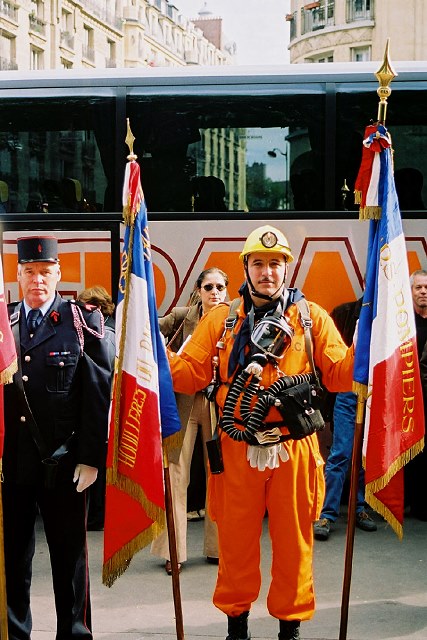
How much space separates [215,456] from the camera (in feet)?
14.8

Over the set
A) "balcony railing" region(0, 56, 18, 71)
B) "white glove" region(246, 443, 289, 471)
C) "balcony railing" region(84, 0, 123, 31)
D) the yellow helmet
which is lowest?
"white glove" region(246, 443, 289, 471)

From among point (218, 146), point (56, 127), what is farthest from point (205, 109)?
point (56, 127)

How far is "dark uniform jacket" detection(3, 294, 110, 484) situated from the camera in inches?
172

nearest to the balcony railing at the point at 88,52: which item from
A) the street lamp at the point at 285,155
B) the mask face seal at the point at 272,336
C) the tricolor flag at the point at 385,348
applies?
the street lamp at the point at 285,155

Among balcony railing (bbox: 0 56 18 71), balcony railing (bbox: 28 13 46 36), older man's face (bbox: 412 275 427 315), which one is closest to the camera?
older man's face (bbox: 412 275 427 315)

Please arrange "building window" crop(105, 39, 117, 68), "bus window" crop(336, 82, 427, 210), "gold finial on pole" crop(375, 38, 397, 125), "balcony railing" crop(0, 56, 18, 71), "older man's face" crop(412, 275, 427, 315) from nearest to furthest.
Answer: "gold finial on pole" crop(375, 38, 397, 125)
"older man's face" crop(412, 275, 427, 315)
"bus window" crop(336, 82, 427, 210)
"balcony railing" crop(0, 56, 18, 71)
"building window" crop(105, 39, 117, 68)

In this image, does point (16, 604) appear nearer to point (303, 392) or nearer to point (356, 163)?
point (303, 392)

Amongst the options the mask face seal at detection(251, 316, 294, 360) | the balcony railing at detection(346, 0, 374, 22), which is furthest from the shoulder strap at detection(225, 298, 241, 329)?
the balcony railing at detection(346, 0, 374, 22)

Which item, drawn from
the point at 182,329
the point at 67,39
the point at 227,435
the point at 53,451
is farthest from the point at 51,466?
the point at 67,39

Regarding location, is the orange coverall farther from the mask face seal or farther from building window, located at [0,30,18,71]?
building window, located at [0,30,18,71]

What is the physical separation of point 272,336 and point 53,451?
4.00ft

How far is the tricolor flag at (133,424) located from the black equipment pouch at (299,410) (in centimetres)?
64

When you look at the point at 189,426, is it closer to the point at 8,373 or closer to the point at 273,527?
the point at 273,527

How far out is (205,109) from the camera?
7.36 metres
